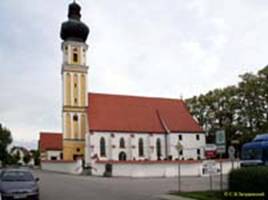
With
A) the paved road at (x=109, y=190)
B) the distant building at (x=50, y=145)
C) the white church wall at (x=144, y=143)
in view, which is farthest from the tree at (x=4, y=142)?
the paved road at (x=109, y=190)

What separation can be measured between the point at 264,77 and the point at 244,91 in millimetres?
3874

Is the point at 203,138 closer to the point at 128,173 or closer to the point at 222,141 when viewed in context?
the point at 128,173

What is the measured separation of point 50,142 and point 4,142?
483 inches

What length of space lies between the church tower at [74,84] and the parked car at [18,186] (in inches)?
2028

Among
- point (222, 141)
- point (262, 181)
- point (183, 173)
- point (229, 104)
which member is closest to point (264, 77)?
point (229, 104)

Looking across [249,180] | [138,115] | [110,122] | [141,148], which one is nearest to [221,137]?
[249,180]

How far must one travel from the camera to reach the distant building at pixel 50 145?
101 metres

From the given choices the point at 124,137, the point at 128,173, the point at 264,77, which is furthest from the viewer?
the point at 124,137

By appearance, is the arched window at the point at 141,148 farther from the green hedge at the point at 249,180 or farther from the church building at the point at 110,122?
the green hedge at the point at 249,180

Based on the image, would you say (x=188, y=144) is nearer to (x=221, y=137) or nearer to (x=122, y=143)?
(x=122, y=143)

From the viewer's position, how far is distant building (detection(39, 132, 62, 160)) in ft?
332

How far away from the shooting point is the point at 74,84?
7619 cm

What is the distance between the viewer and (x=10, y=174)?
882 inches

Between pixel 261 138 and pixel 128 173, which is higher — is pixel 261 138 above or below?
above
